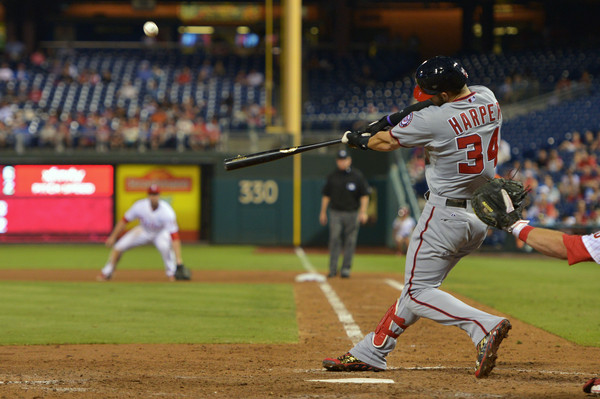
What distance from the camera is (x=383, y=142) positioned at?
5.37 metres

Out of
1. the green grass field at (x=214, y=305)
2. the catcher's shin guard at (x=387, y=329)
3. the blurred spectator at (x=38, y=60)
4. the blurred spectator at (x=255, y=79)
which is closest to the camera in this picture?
the catcher's shin guard at (x=387, y=329)

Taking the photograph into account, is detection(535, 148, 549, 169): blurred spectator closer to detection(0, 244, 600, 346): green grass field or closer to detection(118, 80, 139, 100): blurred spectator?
detection(0, 244, 600, 346): green grass field

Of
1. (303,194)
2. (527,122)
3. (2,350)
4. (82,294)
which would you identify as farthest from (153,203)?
(527,122)

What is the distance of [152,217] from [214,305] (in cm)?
343

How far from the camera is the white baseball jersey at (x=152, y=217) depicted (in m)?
13.3

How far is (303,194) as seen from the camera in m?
26.3

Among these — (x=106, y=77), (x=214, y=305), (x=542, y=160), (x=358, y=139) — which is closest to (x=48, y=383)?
(x=358, y=139)

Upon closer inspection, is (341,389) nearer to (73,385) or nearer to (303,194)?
(73,385)

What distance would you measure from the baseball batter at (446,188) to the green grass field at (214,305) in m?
2.06

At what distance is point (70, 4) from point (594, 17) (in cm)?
2308

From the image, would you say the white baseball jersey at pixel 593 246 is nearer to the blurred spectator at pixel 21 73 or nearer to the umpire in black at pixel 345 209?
the umpire in black at pixel 345 209

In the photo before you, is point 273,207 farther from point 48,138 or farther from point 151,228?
point 151,228

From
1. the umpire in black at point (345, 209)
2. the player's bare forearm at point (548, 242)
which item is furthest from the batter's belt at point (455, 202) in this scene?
the umpire in black at point (345, 209)

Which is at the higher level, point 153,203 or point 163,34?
point 163,34
